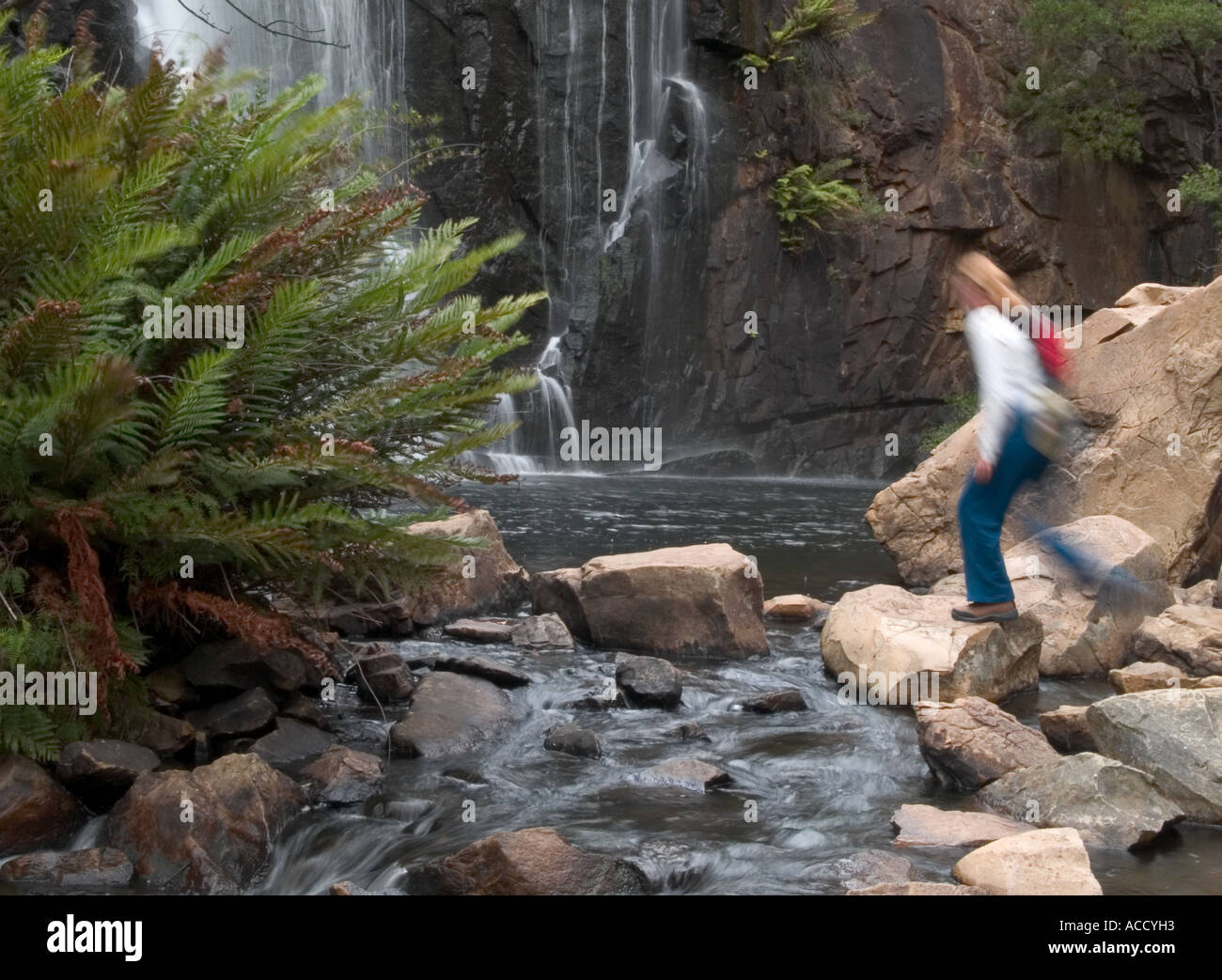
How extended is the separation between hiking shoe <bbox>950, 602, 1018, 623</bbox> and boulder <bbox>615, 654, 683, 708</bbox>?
5.22 ft

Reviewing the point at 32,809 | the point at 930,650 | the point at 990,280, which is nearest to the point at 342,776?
the point at 32,809

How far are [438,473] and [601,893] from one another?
224cm

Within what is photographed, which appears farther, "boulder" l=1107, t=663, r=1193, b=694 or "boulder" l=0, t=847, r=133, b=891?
"boulder" l=1107, t=663, r=1193, b=694

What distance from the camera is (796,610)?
923cm

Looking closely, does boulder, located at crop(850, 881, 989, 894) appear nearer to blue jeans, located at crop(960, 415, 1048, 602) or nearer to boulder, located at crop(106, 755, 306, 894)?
boulder, located at crop(106, 755, 306, 894)

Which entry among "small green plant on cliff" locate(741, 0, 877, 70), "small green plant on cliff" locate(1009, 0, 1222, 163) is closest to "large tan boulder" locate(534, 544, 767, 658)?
"small green plant on cliff" locate(741, 0, 877, 70)

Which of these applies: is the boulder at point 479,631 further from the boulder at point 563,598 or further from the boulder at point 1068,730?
the boulder at point 1068,730

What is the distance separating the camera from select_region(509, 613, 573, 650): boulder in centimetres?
782

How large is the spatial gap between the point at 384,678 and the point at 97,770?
1.94 metres

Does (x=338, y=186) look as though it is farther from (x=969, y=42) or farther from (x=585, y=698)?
(x=969, y=42)

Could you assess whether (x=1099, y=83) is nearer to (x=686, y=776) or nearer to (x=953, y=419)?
(x=953, y=419)

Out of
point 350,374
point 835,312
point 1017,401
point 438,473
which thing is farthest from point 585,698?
point 835,312

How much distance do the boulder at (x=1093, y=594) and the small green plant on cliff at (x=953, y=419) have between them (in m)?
15.9

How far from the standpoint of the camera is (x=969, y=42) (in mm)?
25344
